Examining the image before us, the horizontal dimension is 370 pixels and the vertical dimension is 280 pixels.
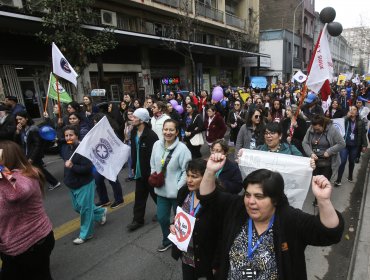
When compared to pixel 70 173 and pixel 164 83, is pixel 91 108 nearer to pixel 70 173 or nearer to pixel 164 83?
pixel 70 173

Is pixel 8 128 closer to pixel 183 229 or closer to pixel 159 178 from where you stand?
pixel 159 178

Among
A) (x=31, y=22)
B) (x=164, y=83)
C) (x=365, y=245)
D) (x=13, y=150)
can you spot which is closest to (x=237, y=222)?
(x=13, y=150)

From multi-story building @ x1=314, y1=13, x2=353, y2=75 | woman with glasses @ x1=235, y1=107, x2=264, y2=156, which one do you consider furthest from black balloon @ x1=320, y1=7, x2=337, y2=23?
multi-story building @ x1=314, y1=13, x2=353, y2=75

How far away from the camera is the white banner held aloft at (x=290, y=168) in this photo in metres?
2.78

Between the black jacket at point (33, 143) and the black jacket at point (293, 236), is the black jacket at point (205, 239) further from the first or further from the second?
the black jacket at point (33, 143)

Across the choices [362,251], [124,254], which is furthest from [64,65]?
[362,251]

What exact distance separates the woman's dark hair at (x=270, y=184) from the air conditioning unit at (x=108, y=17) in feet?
53.2

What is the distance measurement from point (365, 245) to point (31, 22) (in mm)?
12081

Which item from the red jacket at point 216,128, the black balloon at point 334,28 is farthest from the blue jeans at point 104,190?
the black balloon at point 334,28

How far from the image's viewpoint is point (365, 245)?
365 cm

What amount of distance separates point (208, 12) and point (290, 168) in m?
24.9

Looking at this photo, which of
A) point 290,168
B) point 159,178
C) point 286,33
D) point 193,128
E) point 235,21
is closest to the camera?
point 290,168

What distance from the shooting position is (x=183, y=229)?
7.97 feet

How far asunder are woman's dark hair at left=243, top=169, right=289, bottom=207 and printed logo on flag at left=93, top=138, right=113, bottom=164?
105 inches
